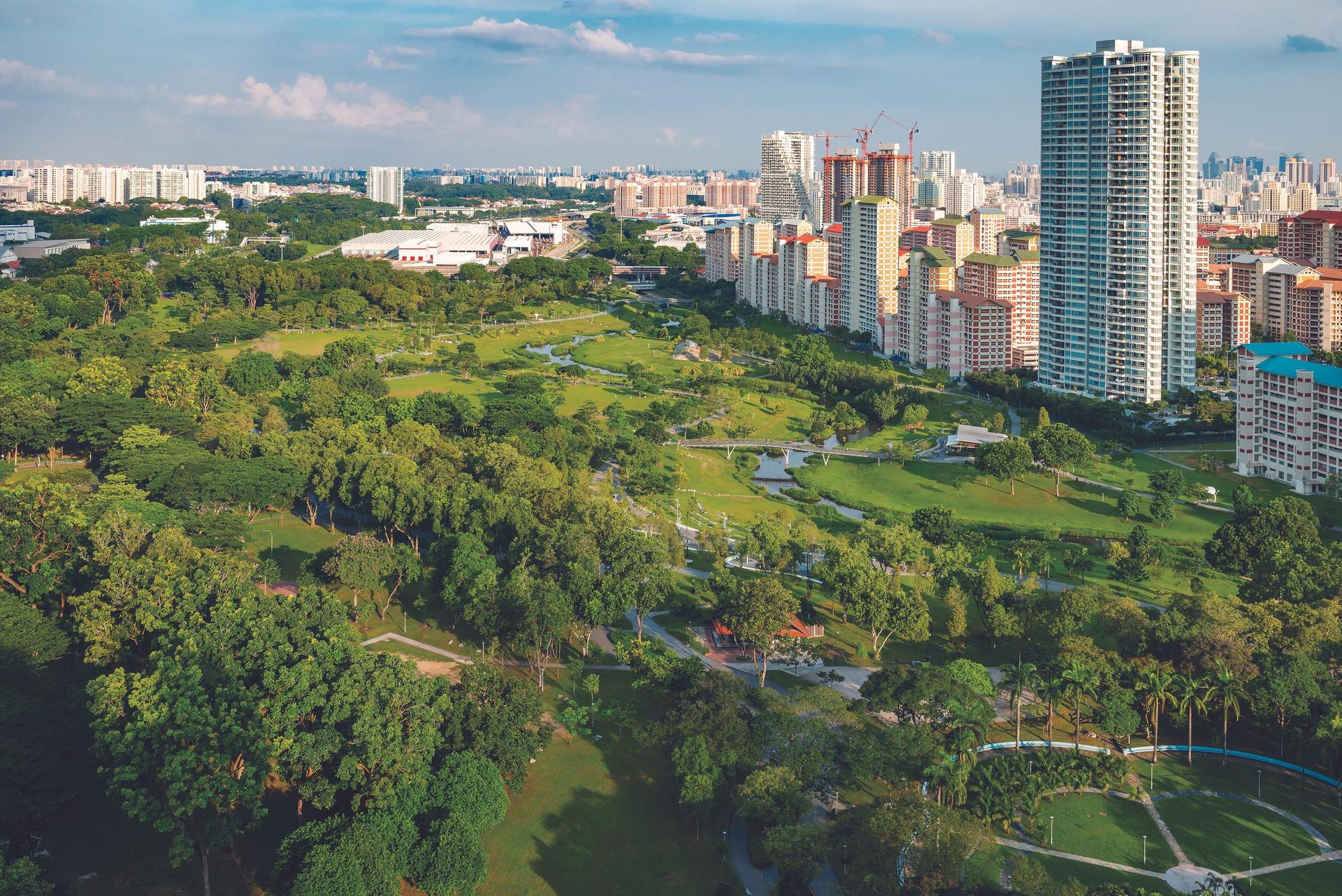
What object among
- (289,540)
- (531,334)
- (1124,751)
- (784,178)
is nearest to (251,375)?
(289,540)

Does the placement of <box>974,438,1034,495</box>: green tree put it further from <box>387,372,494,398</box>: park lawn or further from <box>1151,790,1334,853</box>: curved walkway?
<box>387,372,494,398</box>: park lawn

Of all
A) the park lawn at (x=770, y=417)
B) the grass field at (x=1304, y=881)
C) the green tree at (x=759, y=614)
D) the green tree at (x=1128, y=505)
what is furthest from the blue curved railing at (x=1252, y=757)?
the park lawn at (x=770, y=417)

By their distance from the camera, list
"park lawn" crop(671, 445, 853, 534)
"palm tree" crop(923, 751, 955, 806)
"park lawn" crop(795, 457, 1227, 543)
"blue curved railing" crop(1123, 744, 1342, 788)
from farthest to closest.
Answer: "park lawn" crop(671, 445, 853, 534) < "park lawn" crop(795, 457, 1227, 543) < "blue curved railing" crop(1123, 744, 1342, 788) < "palm tree" crop(923, 751, 955, 806)

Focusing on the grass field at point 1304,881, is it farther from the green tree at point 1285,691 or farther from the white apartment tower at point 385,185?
the white apartment tower at point 385,185

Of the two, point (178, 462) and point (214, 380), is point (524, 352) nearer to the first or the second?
point (214, 380)

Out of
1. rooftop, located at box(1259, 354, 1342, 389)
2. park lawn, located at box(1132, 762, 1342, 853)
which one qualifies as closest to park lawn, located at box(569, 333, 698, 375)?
rooftop, located at box(1259, 354, 1342, 389)
